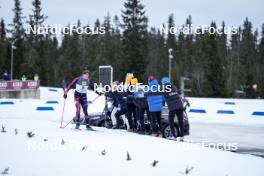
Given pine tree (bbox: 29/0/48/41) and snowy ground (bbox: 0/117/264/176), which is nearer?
snowy ground (bbox: 0/117/264/176)

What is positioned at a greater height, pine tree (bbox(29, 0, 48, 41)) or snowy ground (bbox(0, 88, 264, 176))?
pine tree (bbox(29, 0, 48, 41))

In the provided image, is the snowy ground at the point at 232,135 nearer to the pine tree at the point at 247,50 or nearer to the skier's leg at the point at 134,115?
the skier's leg at the point at 134,115

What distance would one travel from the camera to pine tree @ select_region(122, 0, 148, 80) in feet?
185

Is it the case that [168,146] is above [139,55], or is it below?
below

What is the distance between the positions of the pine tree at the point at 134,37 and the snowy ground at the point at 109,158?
4584 centimetres

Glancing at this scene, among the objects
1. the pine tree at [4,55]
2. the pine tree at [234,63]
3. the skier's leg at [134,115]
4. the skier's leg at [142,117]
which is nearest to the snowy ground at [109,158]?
the skier's leg at [142,117]

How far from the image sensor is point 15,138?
→ 31.2 ft

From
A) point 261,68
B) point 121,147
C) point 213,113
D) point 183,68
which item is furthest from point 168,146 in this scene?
point 261,68

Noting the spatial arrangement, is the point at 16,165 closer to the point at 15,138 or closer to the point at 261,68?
the point at 15,138

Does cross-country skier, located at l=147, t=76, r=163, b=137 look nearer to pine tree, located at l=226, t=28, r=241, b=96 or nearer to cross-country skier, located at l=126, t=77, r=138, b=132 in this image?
cross-country skier, located at l=126, t=77, r=138, b=132

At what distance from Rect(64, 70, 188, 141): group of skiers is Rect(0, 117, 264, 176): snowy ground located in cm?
174

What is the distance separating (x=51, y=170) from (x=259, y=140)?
9.73 metres

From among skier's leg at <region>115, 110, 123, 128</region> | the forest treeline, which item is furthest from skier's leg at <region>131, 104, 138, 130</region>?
the forest treeline

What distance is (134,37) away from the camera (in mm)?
57875
